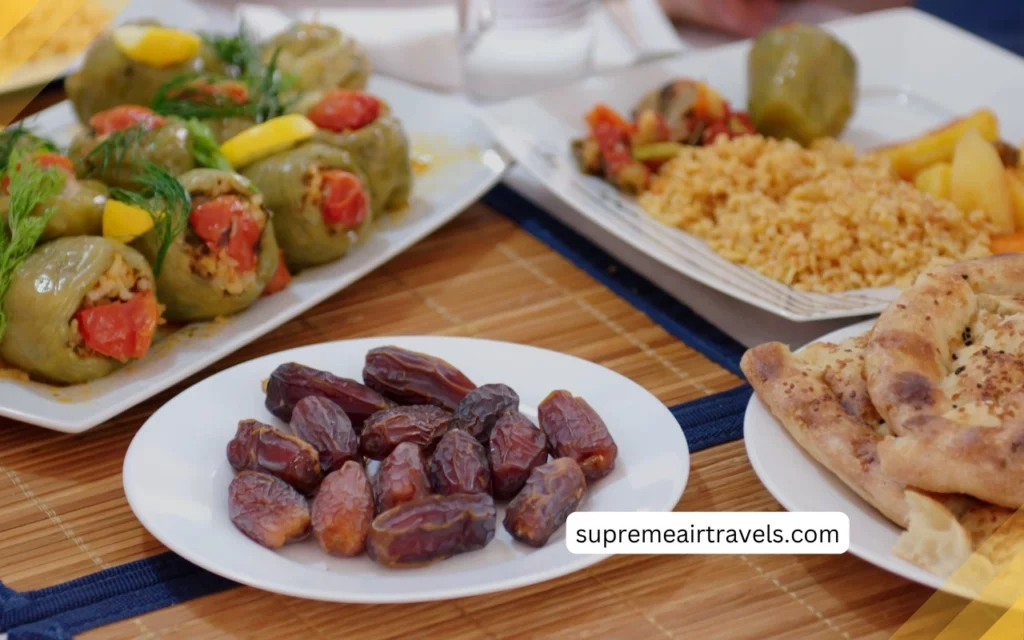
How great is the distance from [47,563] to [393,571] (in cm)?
50

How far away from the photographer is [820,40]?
8.72 ft

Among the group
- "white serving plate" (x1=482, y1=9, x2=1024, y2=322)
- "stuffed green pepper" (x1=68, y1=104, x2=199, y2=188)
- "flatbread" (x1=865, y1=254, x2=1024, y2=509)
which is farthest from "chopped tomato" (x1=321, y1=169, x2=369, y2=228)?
"flatbread" (x1=865, y1=254, x2=1024, y2=509)

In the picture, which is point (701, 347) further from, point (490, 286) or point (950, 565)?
point (950, 565)

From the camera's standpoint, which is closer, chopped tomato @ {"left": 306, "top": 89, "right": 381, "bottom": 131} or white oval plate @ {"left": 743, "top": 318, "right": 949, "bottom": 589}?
white oval plate @ {"left": 743, "top": 318, "right": 949, "bottom": 589}

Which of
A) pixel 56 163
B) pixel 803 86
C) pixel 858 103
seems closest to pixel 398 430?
pixel 56 163

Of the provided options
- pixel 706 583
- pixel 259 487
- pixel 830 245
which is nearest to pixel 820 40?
pixel 830 245

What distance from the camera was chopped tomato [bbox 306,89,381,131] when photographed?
228 cm

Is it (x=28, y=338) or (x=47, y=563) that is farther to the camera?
(x=28, y=338)

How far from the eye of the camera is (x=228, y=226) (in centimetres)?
191

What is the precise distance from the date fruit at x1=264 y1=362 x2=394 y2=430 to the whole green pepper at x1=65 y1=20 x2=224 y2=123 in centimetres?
116

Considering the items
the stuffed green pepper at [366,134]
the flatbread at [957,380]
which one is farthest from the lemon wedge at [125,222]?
the flatbread at [957,380]

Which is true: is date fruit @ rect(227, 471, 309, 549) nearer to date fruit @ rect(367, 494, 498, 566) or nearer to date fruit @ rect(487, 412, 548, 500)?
date fruit @ rect(367, 494, 498, 566)

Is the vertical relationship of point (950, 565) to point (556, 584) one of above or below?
above

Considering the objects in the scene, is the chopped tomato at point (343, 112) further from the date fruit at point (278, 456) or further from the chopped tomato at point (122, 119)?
the date fruit at point (278, 456)
